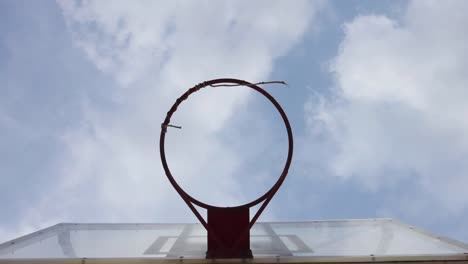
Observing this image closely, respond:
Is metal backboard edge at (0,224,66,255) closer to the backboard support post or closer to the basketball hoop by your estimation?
the basketball hoop

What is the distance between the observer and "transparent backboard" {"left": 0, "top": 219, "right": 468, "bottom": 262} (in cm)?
313

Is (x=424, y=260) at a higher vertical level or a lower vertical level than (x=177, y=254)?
lower

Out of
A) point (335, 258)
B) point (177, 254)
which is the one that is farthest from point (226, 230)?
point (335, 258)

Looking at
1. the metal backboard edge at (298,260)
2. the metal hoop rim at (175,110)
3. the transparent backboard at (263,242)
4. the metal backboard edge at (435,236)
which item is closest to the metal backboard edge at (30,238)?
the transparent backboard at (263,242)

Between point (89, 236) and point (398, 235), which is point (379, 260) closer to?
point (398, 235)

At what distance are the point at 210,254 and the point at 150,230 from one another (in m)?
1.43

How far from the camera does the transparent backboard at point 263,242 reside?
3.13m

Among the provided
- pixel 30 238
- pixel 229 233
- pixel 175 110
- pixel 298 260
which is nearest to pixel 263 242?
pixel 229 233

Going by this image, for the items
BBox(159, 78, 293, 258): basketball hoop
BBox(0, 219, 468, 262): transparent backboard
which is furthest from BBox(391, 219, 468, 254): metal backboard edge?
BBox(159, 78, 293, 258): basketball hoop

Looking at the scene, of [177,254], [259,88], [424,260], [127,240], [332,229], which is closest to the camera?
[424,260]

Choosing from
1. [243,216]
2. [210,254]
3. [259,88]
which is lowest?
[210,254]

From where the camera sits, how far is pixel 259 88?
340 cm

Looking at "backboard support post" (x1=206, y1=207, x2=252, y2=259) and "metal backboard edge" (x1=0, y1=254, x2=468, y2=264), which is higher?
"backboard support post" (x1=206, y1=207, x2=252, y2=259)

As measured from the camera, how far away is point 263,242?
3.62m
